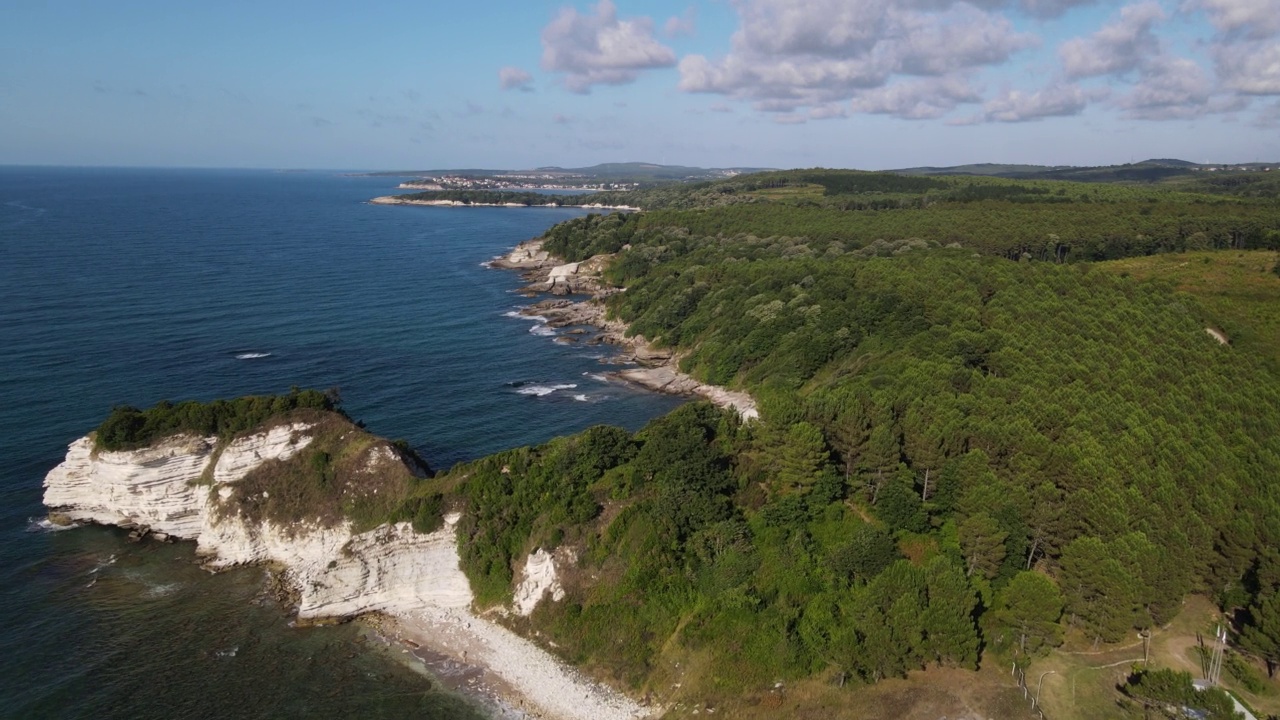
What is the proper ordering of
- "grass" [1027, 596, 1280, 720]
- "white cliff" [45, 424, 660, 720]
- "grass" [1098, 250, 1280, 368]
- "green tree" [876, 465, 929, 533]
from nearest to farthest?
"grass" [1027, 596, 1280, 720] → "white cliff" [45, 424, 660, 720] → "green tree" [876, 465, 929, 533] → "grass" [1098, 250, 1280, 368]

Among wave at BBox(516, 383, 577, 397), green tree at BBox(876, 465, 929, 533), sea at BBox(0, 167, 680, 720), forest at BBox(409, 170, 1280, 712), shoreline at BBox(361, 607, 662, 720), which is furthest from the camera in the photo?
wave at BBox(516, 383, 577, 397)

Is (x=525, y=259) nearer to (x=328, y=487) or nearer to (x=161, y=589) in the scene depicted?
(x=328, y=487)

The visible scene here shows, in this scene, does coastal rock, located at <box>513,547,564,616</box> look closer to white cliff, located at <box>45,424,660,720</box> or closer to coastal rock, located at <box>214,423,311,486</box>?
white cliff, located at <box>45,424,660,720</box>

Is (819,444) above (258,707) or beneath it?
above

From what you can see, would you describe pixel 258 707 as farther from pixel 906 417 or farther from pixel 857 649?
pixel 906 417

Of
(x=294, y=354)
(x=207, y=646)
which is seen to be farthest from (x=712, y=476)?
(x=294, y=354)

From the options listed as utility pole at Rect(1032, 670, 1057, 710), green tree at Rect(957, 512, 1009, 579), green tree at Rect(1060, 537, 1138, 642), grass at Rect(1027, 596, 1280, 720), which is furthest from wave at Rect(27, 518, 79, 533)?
green tree at Rect(1060, 537, 1138, 642)

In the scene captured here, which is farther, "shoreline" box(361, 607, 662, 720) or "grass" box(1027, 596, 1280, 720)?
"shoreline" box(361, 607, 662, 720)
